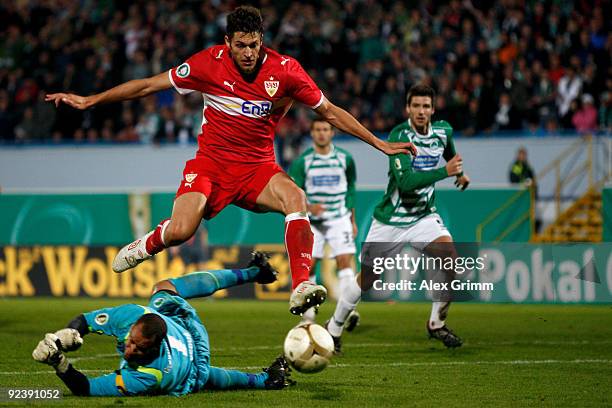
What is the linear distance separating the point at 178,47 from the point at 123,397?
1770 centimetres

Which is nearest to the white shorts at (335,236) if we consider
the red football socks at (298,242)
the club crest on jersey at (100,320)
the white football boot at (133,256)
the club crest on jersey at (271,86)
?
the white football boot at (133,256)

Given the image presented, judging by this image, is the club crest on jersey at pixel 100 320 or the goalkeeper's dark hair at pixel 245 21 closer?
the club crest on jersey at pixel 100 320

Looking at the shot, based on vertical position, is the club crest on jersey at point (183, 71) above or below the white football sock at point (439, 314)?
above

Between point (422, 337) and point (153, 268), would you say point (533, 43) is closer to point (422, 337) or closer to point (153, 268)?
point (153, 268)

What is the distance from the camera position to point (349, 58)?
23.2 m

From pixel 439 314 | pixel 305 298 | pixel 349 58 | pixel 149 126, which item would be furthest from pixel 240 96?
pixel 149 126

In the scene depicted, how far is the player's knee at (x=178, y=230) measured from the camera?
28.6 feet

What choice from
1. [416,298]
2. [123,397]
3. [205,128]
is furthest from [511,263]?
[123,397]

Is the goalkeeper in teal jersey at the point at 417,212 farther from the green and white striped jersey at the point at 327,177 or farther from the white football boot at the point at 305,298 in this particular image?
the white football boot at the point at 305,298

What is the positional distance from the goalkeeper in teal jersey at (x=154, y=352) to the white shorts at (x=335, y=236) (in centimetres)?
525

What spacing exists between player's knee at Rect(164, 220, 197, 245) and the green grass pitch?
4.60 ft

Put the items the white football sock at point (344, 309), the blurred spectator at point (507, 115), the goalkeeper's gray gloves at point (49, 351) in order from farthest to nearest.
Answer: the blurred spectator at point (507, 115) → the white football sock at point (344, 309) → the goalkeeper's gray gloves at point (49, 351)

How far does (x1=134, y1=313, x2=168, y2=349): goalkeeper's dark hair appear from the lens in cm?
695

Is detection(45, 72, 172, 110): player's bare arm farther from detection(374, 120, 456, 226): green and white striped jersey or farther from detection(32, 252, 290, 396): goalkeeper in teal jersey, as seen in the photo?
detection(374, 120, 456, 226): green and white striped jersey
